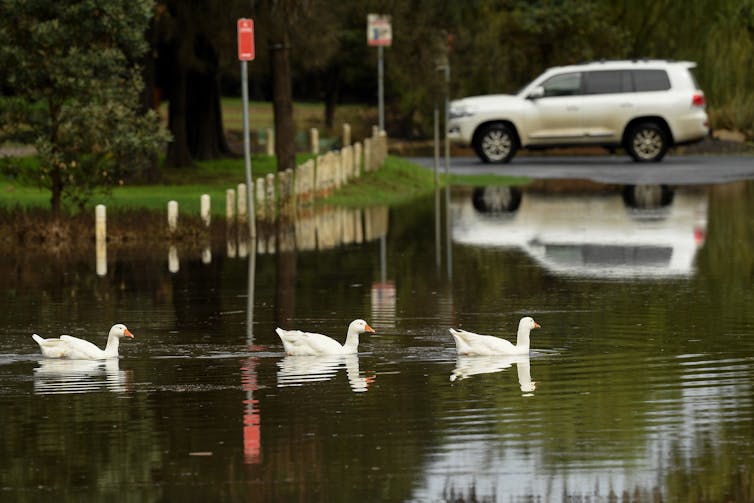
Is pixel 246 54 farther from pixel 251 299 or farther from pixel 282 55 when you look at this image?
pixel 282 55

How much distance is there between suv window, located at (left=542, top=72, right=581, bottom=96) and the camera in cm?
4434

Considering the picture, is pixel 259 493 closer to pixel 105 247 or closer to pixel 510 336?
pixel 510 336

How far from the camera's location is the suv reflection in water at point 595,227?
2442 cm

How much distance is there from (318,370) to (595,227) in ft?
48.2

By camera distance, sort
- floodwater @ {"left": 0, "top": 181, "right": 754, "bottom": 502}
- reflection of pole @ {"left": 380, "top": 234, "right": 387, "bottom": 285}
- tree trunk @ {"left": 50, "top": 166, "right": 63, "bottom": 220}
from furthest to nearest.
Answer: tree trunk @ {"left": 50, "top": 166, "right": 63, "bottom": 220} → reflection of pole @ {"left": 380, "top": 234, "right": 387, "bottom": 285} → floodwater @ {"left": 0, "top": 181, "right": 754, "bottom": 502}

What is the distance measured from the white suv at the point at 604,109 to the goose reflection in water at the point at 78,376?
28.8 m

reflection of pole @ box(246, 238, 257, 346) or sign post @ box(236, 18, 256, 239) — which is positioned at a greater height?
sign post @ box(236, 18, 256, 239)

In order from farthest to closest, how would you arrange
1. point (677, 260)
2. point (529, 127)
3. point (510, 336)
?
1. point (529, 127)
2. point (677, 260)
3. point (510, 336)

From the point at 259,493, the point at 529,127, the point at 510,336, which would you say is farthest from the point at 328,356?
the point at 529,127

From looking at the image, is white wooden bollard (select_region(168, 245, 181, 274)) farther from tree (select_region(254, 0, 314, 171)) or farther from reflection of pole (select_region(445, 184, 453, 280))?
tree (select_region(254, 0, 314, 171))

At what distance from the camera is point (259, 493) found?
34.6 ft

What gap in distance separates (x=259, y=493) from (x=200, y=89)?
3539cm

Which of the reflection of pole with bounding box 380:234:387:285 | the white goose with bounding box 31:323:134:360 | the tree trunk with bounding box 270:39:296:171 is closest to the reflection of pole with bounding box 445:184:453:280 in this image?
the reflection of pole with bounding box 380:234:387:285

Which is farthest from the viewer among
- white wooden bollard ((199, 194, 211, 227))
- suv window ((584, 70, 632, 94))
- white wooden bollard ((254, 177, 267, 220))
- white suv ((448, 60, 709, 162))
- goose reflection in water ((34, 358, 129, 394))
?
suv window ((584, 70, 632, 94))
